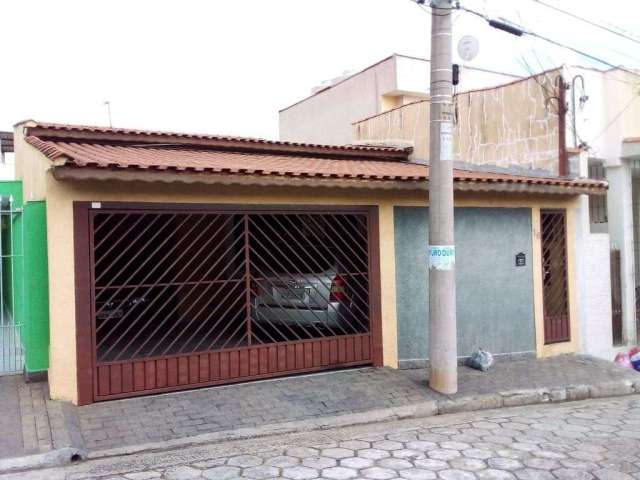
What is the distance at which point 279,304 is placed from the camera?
7.78 meters

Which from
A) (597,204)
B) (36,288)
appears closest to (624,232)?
(597,204)

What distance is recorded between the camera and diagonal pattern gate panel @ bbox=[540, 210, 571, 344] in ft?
30.0

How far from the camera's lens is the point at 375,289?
7602 millimetres

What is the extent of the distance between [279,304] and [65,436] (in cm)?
329

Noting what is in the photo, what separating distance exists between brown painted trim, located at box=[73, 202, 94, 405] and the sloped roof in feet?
2.06

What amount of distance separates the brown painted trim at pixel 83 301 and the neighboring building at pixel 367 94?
1238cm

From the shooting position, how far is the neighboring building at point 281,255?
589 cm

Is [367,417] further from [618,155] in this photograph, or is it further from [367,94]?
[367,94]

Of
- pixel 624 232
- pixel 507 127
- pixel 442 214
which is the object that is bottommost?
pixel 624 232

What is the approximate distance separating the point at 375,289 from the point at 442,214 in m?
1.40

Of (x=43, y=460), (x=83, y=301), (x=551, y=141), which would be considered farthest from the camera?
(x=551, y=141)

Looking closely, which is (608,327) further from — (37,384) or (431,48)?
(37,384)

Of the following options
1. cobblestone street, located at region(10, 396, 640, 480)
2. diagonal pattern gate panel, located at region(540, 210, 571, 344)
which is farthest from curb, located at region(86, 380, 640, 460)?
diagonal pattern gate panel, located at region(540, 210, 571, 344)

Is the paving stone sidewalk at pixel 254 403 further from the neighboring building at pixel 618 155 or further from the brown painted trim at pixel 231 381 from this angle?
the neighboring building at pixel 618 155
